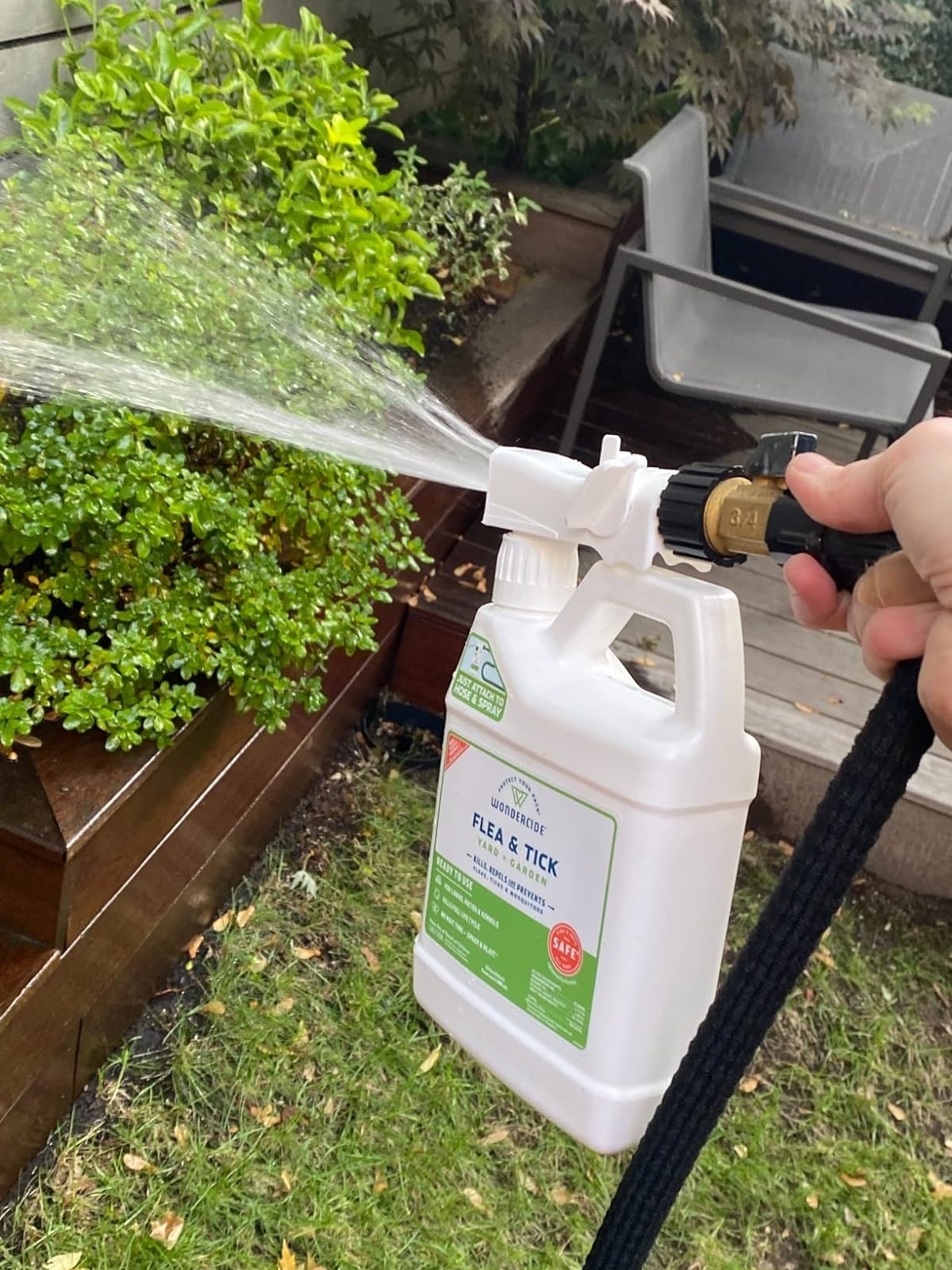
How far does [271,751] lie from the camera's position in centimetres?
211

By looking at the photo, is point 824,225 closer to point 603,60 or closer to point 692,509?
point 603,60

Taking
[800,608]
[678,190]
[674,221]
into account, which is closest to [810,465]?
[800,608]

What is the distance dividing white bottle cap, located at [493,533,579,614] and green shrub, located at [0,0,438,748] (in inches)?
25.0

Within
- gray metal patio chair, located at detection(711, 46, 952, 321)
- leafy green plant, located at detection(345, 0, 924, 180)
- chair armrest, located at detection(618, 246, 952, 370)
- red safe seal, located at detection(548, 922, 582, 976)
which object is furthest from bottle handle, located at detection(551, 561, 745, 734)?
gray metal patio chair, located at detection(711, 46, 952, 321)

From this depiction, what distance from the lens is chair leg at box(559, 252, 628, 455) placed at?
2.99 metres

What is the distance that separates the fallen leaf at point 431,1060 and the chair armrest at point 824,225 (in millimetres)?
3113

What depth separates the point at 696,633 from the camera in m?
0.92

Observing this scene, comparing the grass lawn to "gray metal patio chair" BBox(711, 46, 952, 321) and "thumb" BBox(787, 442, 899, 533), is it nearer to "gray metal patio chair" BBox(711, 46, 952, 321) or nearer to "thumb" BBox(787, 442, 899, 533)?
"thumb" BBox(787, 442, 899, 533)

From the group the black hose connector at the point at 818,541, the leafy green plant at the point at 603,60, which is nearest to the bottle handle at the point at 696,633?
the black hose connector at the point at 818,541

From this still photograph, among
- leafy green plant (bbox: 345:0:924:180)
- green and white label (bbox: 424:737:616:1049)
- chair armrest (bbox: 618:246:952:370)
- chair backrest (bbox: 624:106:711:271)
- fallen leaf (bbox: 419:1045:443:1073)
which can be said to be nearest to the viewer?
green and white label (bbox: 424:737:616:1049)

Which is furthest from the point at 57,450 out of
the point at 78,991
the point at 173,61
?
the point at 173,61

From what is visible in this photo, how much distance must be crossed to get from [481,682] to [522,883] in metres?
0.19

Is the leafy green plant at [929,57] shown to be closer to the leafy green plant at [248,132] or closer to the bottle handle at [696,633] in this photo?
the leafy green plant at [248,132]

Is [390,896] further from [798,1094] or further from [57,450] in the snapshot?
[57,450]
